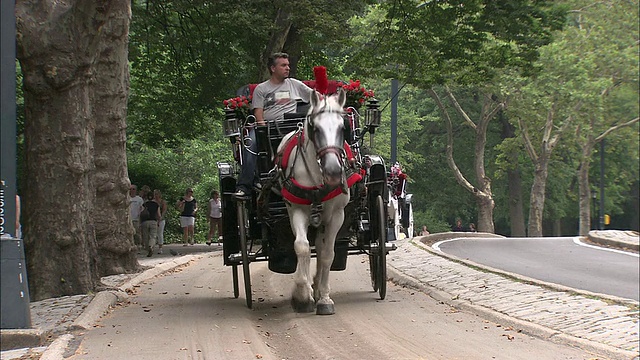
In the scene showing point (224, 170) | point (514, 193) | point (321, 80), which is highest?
point (321, 80)

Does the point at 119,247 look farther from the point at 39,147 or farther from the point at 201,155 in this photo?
the point at 201,155

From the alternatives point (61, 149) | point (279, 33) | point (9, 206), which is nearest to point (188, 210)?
point (279, 33)

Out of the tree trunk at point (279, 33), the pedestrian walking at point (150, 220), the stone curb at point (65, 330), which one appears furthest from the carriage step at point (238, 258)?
the pedestrian walking at point (150, 220)

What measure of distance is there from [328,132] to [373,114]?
199 centimetres

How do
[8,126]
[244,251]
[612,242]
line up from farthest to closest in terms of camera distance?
[612,242], [244,251], [8,126]

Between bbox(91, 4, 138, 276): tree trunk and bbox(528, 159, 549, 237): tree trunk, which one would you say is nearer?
bbox(91, 4, 138, 276): tree trunk

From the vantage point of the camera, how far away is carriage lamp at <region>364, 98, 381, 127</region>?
12.4 m

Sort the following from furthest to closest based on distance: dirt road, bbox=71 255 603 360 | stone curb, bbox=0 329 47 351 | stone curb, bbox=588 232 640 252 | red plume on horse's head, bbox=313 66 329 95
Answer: stone curb, bbox=588 232 640 252 → red plume on horse's head, bbox=313 66 329 95 → stone curb, bbox=0 329 47 351 → dirt road, bbox=71 255 603 360

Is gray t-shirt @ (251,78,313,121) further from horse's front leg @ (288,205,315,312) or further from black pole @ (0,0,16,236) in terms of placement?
black pole @ (0,0,16,236)

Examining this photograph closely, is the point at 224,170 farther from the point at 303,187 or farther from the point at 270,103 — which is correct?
the point at 303,187

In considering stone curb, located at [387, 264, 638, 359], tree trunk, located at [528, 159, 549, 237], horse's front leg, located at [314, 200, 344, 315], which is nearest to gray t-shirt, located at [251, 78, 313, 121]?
horse's front leg, located at [314, 200, 344, 315]

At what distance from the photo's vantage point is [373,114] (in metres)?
12.5

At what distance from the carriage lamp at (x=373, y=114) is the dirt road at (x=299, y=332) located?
233 centimetres

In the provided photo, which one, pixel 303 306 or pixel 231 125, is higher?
pixel 231 125
